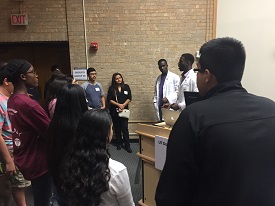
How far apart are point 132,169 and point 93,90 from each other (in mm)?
1770

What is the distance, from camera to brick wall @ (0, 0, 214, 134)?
4.95 m

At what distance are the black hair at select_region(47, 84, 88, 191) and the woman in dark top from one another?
316 centimetres

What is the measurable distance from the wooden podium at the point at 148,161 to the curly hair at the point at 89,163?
3.00ft

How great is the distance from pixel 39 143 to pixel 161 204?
1.13 m

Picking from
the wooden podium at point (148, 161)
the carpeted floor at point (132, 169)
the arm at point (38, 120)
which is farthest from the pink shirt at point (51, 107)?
the carpeted floor at point (132, 169)

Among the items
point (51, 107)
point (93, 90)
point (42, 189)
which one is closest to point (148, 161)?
point (42, 189)

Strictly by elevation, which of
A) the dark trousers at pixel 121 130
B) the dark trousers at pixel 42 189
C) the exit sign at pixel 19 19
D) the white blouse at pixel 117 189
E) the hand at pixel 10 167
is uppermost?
the exit sign at pixel 19 19

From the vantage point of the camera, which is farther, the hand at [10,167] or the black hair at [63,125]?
the hand at [10,167]

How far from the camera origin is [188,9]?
16.2 feet

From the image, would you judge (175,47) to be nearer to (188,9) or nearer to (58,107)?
(188,9)

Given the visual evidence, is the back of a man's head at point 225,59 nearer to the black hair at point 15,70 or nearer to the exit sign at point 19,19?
the black hair at point 15,70

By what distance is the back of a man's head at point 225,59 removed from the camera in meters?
1.06

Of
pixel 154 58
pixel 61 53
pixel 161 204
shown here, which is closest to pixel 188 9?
pixel 154 58

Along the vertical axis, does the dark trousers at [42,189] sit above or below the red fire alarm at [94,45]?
below
